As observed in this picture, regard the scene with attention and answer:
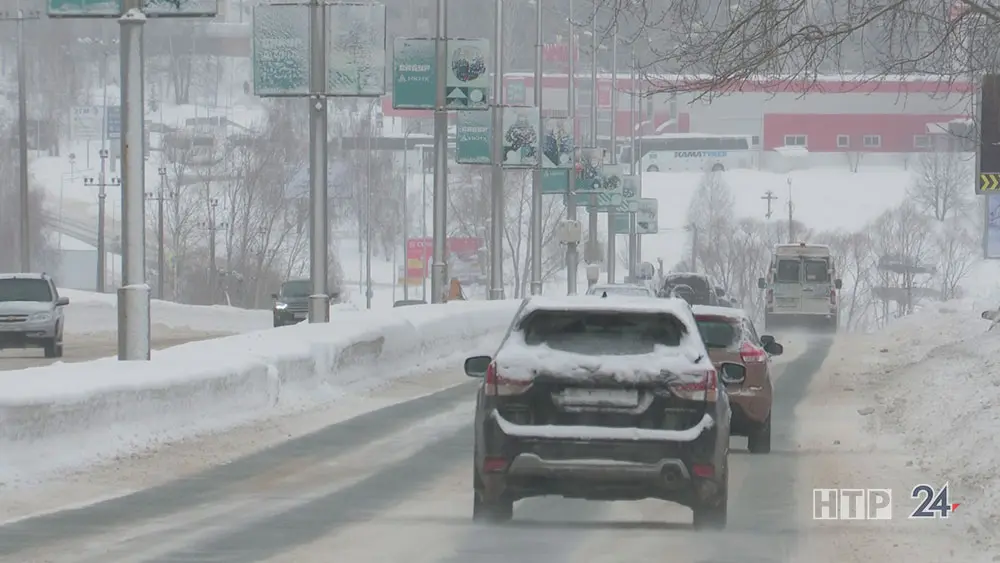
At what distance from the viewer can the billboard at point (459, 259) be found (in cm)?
11519

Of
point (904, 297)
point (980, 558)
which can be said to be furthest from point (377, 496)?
point (904, 297)

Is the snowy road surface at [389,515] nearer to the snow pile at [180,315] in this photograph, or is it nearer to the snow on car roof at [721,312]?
the snow on car roof at [721,312]

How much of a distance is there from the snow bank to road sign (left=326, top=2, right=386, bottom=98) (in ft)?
12.4

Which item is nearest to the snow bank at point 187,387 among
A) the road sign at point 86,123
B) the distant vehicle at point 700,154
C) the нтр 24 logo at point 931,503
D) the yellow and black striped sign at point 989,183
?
the нтр 24 logo at point 931,503

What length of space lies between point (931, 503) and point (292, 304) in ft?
146

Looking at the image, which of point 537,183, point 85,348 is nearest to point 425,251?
point 537,183

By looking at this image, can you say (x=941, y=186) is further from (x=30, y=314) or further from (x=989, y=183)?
(x=30, y=314)

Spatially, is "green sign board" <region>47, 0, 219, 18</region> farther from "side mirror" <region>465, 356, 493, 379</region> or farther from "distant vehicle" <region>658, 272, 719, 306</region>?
"distant vehicle" <region>658, 272, 719, 306</region>

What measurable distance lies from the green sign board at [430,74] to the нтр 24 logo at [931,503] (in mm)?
26563

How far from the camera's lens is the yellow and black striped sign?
36.2 meters

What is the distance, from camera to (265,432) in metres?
21.0

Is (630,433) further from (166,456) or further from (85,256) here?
(85,256)

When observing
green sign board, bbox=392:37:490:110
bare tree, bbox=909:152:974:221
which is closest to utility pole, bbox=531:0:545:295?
green sign board, bbox=392:37:490:110

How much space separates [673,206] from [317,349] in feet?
466
